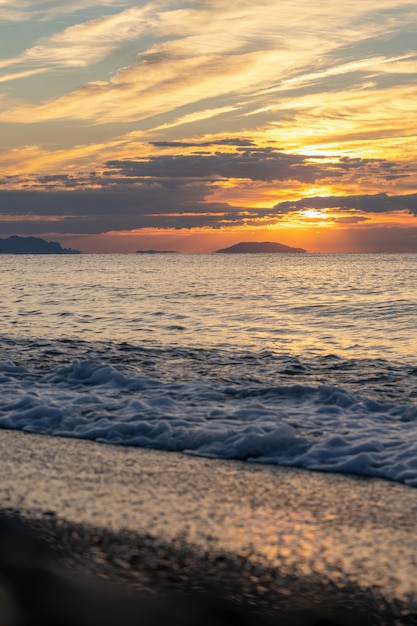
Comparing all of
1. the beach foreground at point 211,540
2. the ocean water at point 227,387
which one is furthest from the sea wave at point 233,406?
the beach foreground at point 211,540

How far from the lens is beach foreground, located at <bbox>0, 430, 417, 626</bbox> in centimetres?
339

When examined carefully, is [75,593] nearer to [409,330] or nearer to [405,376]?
[405,376]

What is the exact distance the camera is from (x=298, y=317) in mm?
26078

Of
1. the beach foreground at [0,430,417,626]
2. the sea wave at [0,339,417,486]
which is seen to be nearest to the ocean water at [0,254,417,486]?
the sea wave at [0,339,417,486]

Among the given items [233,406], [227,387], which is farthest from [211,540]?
[227,387]

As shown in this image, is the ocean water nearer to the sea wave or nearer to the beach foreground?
the sea wave

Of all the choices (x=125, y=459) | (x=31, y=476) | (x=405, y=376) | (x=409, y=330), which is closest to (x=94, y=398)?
(x=125, y=459)

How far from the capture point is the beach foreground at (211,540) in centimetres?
339

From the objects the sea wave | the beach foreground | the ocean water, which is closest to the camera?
the beach foreground

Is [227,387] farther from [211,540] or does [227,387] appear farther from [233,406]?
[211,540]

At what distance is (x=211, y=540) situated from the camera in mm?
4199

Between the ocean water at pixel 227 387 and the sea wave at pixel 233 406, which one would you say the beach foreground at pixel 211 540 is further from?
the ocean water at pixel 227 387

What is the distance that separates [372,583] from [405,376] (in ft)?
29.5

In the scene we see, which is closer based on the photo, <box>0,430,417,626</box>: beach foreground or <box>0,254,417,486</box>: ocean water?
<box>0,430,417,626</box>: beach foreground
